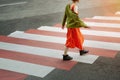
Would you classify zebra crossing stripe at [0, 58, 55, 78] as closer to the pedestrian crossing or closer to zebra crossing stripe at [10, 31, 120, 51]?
the pedestrian crossing

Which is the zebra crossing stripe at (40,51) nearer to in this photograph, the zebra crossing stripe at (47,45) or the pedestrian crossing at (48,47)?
the pedestrian crossing at (48,47)

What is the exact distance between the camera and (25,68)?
7293mm

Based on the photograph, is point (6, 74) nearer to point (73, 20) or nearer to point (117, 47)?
point (73, 20)

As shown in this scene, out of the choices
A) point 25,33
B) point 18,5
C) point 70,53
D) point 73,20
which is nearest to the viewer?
point 73,20

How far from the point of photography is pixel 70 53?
8.13 m

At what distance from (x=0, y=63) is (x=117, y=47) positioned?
11.1ft

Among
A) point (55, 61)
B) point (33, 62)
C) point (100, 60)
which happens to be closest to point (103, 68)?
point (100, 60)

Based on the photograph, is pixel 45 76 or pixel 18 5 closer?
pixel 45 76

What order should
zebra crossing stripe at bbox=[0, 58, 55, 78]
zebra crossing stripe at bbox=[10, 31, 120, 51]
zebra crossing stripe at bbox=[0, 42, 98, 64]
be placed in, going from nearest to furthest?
zebra crossing stripe at bbox=[0, 58, 55, 78]
zebra crossing stripe at bbox=[0, 42, 98, 64]
zebra crossing stripe at bbox=[10, 31, 120, 51]

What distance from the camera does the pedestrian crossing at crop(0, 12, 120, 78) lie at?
7.39 meters

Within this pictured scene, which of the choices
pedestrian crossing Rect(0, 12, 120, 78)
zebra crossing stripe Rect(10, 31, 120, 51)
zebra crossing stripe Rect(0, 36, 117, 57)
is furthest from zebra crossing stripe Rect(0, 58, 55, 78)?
zebra crossing stripe Rect(10, 31, 120, 51)

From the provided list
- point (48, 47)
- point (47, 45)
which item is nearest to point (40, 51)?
point (48, 47)

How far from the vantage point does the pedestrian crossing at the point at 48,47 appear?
24.2ft

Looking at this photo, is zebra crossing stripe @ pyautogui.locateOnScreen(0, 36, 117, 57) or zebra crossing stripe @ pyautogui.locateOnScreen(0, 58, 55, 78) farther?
zebra crossing stripe @ pyautogui.locateOnScreen(0, 36, 117, 57)
